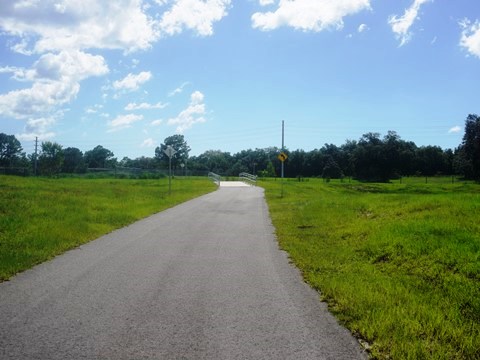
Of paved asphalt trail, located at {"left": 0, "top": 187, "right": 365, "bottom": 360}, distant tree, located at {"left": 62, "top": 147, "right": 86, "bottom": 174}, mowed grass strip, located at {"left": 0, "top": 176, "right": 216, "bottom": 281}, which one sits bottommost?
paved asphalt trail, located at {"left": 0, "top": 187, "right": 365, "bottom": 360}

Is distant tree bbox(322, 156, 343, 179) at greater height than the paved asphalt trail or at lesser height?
greater

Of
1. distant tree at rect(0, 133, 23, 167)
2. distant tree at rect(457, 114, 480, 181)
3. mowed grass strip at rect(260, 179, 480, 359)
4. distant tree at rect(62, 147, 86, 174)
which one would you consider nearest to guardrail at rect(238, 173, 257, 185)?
mowed grass strip at rect(260, 179, 480, 359)

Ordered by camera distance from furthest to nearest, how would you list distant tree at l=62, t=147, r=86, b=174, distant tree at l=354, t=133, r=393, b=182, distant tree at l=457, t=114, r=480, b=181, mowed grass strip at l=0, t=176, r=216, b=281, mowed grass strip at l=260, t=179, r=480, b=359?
1. distant tree at l=62, t=147, r=86, b=174
2. distant tree at l=354, t=133, r=393, b=182
3. distant tree at l=457, t=114, r=480, b=181
4. mowed grass strip at l=0, t=176, r=216, b=281
5. mowed grass strip at l=260, t=179, r=480, b=359

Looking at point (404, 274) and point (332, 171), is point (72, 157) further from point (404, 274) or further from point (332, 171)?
point (404, 274)

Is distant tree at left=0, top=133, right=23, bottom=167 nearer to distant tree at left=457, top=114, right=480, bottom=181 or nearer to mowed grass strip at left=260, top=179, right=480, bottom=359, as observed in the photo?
distant tree at left=457, top=114, right=480, bottom=181

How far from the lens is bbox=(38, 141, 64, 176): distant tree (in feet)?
272

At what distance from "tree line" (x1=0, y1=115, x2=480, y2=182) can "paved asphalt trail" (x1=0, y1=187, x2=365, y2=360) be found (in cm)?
6422

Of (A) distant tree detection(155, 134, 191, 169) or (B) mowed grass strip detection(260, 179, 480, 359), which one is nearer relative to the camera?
(B) mowed grass strip detection(260, 179, 480, 359)

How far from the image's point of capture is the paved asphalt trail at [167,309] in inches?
170

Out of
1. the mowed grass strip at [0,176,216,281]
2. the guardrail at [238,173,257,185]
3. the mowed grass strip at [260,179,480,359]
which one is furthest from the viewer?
the guardrail at [238,173,257,185]

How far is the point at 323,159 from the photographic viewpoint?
128 m

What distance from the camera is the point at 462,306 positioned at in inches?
220

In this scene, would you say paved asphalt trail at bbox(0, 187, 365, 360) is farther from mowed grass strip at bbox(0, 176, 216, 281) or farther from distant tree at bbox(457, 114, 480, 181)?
distant tree at bbox(457, 114, 480, 181)

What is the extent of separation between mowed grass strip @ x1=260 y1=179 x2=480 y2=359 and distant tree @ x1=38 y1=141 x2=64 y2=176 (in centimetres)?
7869
